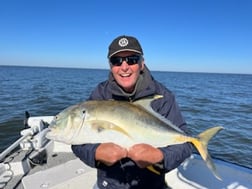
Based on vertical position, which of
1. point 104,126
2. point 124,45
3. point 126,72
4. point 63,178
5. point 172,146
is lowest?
point 63,178

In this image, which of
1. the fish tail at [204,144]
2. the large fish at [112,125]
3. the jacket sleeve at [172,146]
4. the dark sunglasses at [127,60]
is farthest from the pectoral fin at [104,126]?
the dark sunglasses at [127,60]

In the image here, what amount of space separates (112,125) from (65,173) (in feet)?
6.73

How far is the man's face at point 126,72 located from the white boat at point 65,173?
158 cm

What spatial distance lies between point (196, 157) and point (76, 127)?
2.70 metres

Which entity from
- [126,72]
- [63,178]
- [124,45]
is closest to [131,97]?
[126,72]

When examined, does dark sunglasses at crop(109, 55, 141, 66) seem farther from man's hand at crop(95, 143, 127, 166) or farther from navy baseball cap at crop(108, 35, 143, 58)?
man's hand at crop(95, 143, 127, 166)

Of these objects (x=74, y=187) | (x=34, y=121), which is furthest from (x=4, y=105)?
(x=74, y=187)

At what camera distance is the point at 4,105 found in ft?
51.7

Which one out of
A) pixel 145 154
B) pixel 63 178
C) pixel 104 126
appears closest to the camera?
pixel 104 126

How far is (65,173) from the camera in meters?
3.47

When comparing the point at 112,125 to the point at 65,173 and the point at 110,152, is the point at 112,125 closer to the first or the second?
the point at 110,152

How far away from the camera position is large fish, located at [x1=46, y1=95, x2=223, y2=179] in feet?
5.59

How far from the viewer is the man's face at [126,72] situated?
2301 mm

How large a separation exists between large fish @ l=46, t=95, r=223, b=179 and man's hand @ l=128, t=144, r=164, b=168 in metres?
0.04
